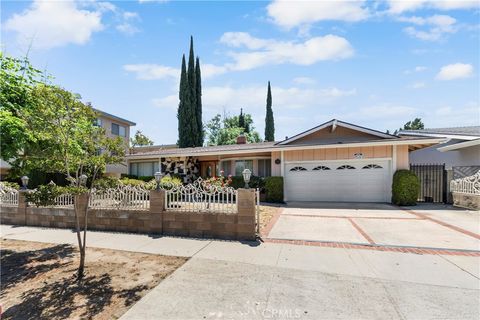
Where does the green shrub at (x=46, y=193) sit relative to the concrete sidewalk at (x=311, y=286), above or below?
above

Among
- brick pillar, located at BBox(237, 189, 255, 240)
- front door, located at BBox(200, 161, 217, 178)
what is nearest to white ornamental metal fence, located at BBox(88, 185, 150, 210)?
brick pillar, located at BBox(237, 189, 255, 240)

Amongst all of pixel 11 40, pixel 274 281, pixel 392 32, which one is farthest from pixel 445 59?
pixel 11 40

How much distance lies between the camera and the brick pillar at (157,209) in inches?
284

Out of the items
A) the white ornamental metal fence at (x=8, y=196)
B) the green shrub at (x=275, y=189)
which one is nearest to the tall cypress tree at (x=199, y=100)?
the green shrub at (x=275, y=189)

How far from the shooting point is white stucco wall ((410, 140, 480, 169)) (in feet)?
46.8

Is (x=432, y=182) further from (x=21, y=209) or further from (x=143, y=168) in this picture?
(x=21, y=209)

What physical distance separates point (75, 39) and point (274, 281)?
9571 millimetres

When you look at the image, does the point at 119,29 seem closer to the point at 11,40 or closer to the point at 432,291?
the point at 11,40

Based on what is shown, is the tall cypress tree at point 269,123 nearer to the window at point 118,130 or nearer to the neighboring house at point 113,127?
the neighboring house at point 113,127

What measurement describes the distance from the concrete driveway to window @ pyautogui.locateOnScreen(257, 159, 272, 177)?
4.51 metres

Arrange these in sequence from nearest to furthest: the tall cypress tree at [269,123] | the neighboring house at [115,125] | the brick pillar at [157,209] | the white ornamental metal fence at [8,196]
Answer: the brick pillar at [157,209], the white ornamental metal fence at [8,196], the neighboring house at [115,125], the tall cypress tree at [269,123]

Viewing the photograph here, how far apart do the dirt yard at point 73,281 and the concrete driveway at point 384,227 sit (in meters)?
3.31

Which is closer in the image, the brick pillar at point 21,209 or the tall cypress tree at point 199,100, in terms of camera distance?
the brick pillar at point 21,209

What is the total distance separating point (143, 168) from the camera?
1858 cm
